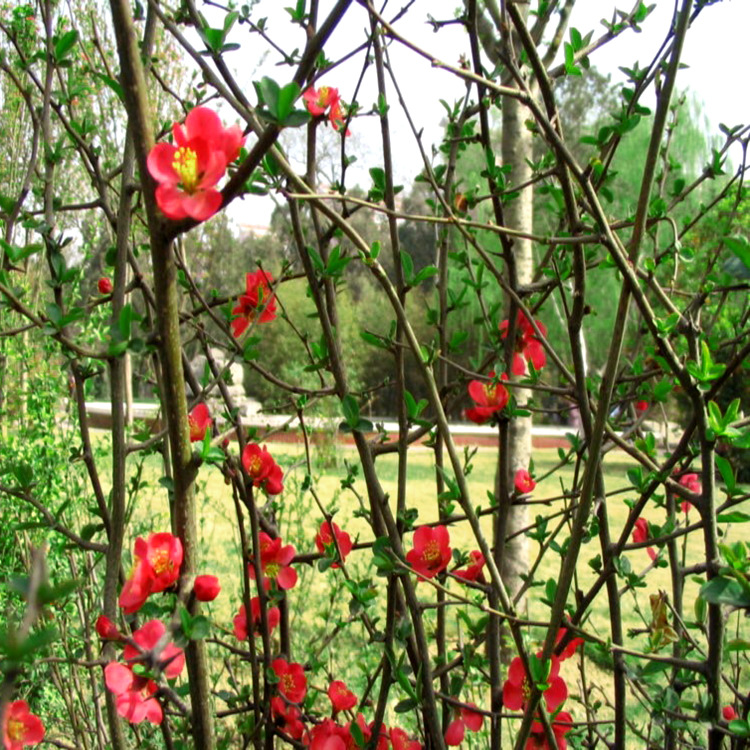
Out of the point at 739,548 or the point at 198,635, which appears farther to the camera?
the point at 739,548

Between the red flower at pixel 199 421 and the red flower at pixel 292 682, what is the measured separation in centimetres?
31

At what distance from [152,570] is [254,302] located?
1.56 feet

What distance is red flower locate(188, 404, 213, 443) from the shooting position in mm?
1017

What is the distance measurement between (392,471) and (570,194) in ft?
27.8

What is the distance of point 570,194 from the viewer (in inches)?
30.7

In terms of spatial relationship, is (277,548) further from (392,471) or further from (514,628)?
(392,471)

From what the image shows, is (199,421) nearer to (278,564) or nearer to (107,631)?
(278,564)

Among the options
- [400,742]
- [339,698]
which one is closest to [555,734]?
[400,742]

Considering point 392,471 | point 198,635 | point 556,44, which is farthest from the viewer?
point 392,471

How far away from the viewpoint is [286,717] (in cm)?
104

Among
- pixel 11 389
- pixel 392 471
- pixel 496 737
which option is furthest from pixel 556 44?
pixel 392 471

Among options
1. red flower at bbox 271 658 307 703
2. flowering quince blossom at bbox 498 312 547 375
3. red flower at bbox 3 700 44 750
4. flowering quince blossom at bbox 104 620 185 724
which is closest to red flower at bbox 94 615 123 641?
flowering quince blossom at bbox 104 620 185 724

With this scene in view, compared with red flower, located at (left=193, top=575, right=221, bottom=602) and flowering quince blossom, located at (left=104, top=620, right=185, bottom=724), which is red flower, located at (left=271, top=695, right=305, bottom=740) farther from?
red flower, located at (left=193, top=575, right=221, bottom=602)

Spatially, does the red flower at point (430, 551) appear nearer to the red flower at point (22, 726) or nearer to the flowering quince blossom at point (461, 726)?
the flowering quince blossom at point (461, 726)
